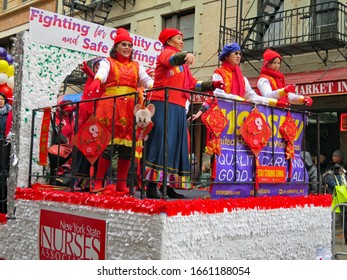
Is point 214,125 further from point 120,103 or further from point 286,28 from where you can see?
point 286,28

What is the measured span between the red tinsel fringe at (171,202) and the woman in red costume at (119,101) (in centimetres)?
33

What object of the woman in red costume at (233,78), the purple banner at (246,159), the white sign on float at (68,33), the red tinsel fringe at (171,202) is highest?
the white sign on float at (68,33)

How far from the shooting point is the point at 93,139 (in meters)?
4.12

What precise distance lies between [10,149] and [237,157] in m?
2.77

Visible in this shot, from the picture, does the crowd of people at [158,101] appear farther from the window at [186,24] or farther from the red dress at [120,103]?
the window at [186,24]

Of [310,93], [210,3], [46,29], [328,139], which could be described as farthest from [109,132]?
[210,3]

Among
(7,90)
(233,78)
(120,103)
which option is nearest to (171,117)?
(120,103)

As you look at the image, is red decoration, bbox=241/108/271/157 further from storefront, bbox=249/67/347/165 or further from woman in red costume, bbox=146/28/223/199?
storefront, bbox=249/67/347/165

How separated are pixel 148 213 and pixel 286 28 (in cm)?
1006

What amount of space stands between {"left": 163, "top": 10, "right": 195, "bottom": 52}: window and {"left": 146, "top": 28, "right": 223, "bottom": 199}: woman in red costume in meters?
10.8

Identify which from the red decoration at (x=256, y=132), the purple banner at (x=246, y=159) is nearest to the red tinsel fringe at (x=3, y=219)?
the purple banner at (x=246, y=159)

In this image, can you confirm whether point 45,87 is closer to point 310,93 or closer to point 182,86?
point 182,86

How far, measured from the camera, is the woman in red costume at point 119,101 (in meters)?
4.18

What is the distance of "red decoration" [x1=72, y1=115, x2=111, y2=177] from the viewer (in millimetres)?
4051
